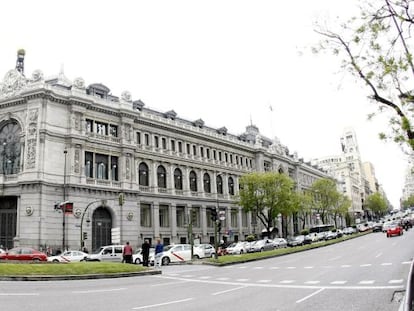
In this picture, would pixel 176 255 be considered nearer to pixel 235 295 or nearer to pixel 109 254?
pixel 109 254

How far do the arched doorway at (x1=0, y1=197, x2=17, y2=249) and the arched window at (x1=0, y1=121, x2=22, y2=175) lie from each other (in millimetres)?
3069

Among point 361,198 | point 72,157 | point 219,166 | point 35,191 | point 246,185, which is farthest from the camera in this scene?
point 361,198

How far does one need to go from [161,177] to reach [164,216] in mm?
5098

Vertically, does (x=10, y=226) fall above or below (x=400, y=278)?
above

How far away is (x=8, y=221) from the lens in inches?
1591

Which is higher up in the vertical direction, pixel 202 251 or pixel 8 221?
pixel 8 221

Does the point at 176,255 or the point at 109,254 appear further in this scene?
the point at 109,254

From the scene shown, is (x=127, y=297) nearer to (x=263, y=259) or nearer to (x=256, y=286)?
(x=256, y=286)

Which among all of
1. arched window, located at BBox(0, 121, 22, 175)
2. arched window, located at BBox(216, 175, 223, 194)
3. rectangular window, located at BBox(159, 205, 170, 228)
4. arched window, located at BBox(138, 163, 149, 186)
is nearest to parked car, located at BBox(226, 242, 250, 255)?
rectangular window, located at BBox(159, 205, 170, 228)

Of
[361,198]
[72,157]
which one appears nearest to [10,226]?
[72,157]

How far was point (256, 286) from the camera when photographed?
49.3 ft

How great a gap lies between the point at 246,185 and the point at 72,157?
26.0 meters

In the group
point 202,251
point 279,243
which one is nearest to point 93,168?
point 202,251

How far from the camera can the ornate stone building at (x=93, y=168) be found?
39094 millimetres
